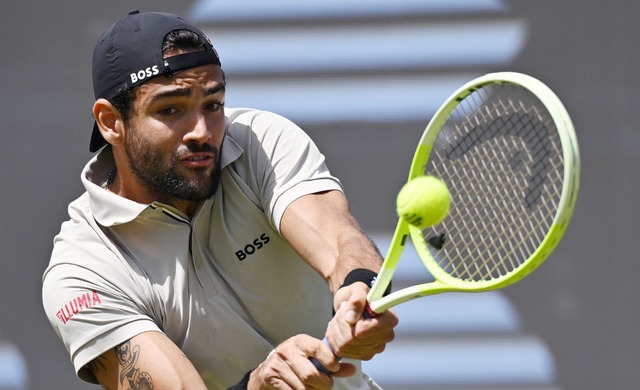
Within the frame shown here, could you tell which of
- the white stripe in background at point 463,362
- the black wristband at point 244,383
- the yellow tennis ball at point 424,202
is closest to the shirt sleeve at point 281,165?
the black wristband at point 244,383

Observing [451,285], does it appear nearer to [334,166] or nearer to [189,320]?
[189,320]

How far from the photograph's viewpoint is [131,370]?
264 cm

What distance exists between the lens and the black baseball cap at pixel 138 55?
8.98 feet

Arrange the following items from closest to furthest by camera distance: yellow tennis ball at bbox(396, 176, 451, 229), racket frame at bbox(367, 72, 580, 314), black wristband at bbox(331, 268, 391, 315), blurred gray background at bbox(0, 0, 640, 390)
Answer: racket frame at bbox(367, 72, 580, 314) → yellow tennis ball at bbox(396, 176, 451, 229) → black wristband at bbox(331, 268, 391, 315) → blurred gray background at bbox(0, 0, 640, 390)

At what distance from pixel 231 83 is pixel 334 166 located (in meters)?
0.45

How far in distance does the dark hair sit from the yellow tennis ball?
0.76 m

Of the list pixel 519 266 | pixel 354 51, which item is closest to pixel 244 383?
pixel 519 266

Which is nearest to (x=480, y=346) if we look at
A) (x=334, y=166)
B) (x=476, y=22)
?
(x=334, y=166)

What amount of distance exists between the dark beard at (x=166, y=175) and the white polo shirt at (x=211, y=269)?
43 millimetres

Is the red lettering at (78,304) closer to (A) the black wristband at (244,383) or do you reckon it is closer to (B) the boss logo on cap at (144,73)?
(A) the black wristband at (244,383)

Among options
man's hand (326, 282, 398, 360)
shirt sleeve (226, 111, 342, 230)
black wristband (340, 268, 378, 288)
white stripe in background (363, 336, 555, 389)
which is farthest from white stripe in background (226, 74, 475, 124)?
man's hand (326, 282, 398, 360)

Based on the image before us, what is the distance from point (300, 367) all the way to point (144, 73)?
0.82 metres

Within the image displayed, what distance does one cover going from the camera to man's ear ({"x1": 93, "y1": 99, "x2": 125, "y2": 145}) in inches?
113

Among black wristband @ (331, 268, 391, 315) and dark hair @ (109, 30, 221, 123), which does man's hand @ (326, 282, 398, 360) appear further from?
dark hair @ (109, 30, 221, 123)
